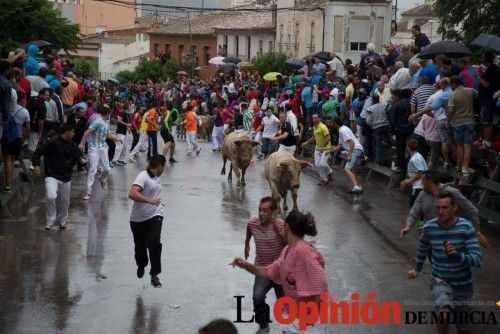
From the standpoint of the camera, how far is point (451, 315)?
10.9m

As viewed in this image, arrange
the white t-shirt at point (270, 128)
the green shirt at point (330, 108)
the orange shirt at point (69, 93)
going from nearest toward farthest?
the orange shirt at point (69, 93), the green shirt at point (330, 108), the white t-shirt at point (270, 128)

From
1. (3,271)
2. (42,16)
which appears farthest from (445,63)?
(42,16)

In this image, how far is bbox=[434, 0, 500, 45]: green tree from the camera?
39.0m

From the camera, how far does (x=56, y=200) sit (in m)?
18.1

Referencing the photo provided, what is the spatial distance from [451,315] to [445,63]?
36.4 feet

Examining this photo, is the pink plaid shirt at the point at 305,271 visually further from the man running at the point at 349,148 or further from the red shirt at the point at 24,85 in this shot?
the man running at the point at 349,148

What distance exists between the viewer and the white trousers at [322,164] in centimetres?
2516

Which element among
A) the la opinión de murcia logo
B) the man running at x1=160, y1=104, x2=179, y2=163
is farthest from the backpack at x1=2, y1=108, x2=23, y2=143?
the man running at x1=160, y1=104, x2=179, y2=163

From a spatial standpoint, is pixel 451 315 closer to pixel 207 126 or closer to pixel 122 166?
pixel 122 166

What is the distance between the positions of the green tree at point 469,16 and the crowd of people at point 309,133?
6112 mm

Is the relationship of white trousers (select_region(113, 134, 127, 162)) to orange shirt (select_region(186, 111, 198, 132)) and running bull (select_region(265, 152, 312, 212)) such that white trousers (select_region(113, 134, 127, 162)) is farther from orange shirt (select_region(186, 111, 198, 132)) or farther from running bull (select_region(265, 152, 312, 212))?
running bull (select_region(265, 152, 312, 212))

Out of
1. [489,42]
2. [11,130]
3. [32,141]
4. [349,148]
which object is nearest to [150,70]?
[32,141]

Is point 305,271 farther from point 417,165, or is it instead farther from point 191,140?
point 191,140

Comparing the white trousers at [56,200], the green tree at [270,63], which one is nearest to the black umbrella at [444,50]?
the white trousers at [56,200]
